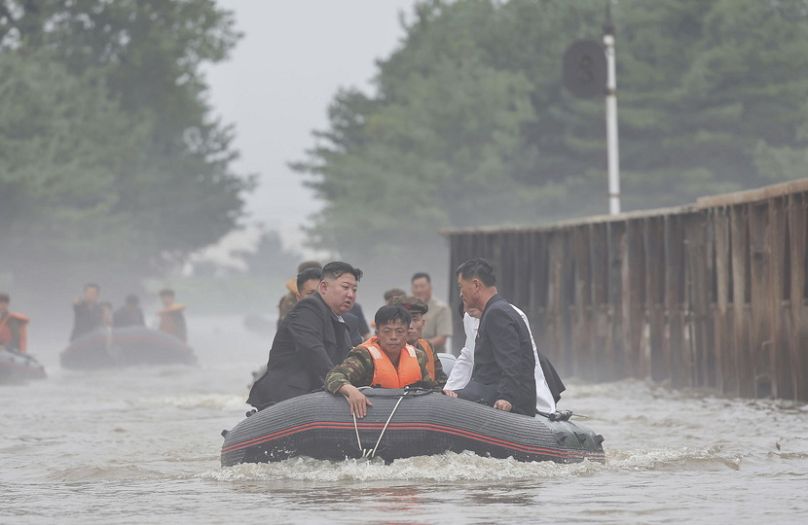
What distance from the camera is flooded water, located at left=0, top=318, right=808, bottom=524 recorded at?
1203 cm

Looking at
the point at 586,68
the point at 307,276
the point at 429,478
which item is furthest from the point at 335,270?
the point at 586,68

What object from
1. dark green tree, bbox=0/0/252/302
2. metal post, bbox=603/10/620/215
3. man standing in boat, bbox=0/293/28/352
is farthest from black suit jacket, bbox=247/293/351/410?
dark green tree, bbox=0/0/252/302

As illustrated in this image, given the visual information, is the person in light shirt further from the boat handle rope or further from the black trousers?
the boat handle rope

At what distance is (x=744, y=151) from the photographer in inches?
2837

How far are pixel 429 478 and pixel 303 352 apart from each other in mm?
1550

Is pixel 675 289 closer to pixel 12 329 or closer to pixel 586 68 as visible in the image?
pixel 586 68

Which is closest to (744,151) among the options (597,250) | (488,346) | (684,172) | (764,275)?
(684,172)

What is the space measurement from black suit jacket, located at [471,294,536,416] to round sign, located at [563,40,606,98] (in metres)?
24.7

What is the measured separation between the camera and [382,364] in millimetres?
14406

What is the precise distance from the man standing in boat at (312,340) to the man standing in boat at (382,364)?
29cm

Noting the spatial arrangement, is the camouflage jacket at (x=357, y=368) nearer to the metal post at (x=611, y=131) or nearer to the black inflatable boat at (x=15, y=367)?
the black inflatable boat at (x=15, y=367)

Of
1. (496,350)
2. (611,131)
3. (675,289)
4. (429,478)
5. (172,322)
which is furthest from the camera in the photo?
(172,322)

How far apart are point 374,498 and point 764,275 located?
11464 millimetres

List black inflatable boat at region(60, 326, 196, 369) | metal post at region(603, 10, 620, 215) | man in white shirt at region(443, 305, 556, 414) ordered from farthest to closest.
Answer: black inflatable boat at region(60, 326, 196, 369) < metal post at region(603, 10, 620, 215) < man in white shirt at region(443, 305, 556, 414)
